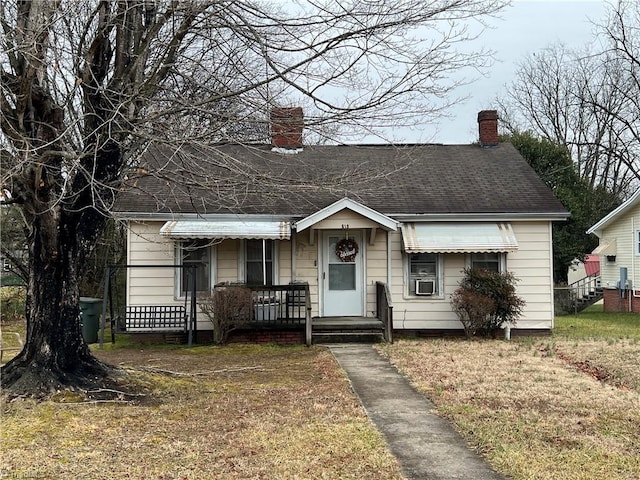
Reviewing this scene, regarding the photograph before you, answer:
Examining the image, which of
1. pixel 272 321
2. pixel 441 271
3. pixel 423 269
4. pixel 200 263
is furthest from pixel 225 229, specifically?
pixel 441 271

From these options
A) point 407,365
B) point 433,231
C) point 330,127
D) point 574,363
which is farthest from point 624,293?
point 330,127

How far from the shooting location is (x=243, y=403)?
23.8 feet

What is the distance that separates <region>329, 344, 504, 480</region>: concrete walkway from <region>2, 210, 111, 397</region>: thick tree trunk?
3.50 m

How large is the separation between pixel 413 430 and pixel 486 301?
7.46 meters

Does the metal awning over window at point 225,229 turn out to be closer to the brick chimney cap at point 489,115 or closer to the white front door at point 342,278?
the white front door at point 342,278

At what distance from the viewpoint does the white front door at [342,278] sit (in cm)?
1409

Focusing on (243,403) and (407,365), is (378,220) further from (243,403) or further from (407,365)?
(243,403)

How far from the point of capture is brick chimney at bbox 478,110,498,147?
17.9m

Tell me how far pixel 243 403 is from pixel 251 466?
2266mm

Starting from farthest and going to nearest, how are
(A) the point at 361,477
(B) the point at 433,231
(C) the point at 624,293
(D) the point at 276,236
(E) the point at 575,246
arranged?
(E) the point at 575,246 < (C) the point at 624,293 < (B) the point at 433,231 < (D) the point at 276,236 < (A) the point at 361,477

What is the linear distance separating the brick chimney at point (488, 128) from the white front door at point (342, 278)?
20.0ft

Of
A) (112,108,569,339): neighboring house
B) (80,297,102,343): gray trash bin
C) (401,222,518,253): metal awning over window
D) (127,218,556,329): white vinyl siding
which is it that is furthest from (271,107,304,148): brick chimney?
(80,297,102,343): gray trash bin

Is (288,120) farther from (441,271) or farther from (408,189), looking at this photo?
(408,189)

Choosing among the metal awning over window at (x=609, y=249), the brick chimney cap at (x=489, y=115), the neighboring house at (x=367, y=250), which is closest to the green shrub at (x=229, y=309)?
the neighboring house at (x=367, y=250)
